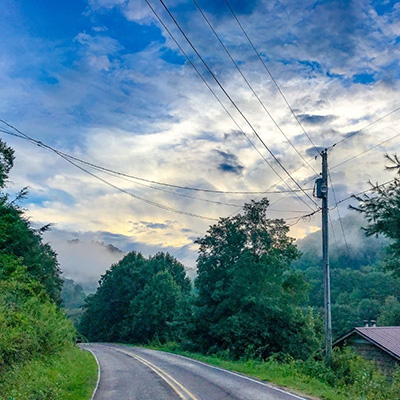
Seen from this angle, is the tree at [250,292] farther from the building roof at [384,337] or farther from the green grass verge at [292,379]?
the green grass verge at [292,379]

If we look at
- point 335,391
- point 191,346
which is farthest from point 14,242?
point 335,391

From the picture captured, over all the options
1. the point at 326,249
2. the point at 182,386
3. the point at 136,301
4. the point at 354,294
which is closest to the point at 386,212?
the point at 326,249

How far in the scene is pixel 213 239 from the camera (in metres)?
33.1

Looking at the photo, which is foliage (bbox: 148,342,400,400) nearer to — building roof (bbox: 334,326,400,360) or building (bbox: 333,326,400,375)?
building roof (bbox: 334,326,400,360)

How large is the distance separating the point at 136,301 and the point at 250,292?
31745 millimetres

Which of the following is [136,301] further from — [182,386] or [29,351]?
[182,386]

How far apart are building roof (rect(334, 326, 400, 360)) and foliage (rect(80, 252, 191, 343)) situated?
2518 cm

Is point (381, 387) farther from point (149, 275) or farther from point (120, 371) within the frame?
point (149, 275)

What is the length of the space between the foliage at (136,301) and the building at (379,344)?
24530 mm

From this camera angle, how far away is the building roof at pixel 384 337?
2156 centimetres

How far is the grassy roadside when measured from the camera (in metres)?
10.3

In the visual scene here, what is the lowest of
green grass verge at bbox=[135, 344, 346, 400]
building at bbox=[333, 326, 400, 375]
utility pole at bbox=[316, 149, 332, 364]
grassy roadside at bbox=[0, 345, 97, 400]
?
grassy roadside at bbox=[0, 345, 97, 400]

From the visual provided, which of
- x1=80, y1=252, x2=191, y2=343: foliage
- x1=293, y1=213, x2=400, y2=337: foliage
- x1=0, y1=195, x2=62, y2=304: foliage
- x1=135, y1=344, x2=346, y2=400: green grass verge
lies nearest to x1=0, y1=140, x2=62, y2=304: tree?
x1=0, y1=195, x2=62, y2=304: foliage

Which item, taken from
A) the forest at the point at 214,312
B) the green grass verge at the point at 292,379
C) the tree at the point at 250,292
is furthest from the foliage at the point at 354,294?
the green grass verge at the point at 292,379
